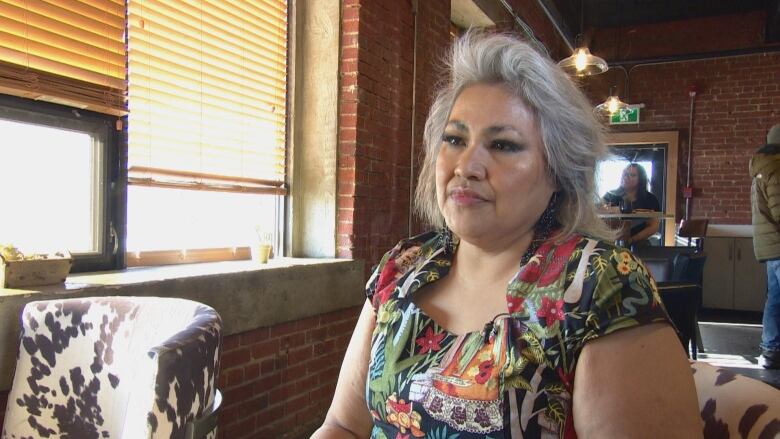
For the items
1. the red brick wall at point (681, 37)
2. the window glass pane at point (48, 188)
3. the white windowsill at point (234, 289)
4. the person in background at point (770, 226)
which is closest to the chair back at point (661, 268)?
the person in background at point (770, 226)

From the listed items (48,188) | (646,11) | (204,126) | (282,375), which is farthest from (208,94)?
(646,11)

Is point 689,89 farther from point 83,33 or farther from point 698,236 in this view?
point 83,33

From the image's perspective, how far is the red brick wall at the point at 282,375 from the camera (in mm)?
2475

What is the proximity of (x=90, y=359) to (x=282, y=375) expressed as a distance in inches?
59.0

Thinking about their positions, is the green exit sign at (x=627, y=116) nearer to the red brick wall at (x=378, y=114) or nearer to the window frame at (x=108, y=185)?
the red brick wall at (x=378, y=114)

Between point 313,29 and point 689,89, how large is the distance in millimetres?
6570

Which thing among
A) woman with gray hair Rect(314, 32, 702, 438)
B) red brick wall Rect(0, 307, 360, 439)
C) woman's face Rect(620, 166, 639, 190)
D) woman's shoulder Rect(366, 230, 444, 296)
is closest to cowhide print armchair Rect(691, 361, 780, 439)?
woman with gray hair Rect(314, 32, 702, 438)

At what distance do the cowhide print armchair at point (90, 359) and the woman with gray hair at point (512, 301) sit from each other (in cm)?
41

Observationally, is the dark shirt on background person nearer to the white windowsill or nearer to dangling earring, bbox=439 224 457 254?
the white windowsill

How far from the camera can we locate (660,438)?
0.94 meters

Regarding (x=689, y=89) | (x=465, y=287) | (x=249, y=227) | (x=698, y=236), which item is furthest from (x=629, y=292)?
(x=689, y=89)

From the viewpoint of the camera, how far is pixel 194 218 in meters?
2.68

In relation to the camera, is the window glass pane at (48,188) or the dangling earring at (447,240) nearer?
the dangling earring at (447,240)

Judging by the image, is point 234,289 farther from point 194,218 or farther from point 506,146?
point 506,146
